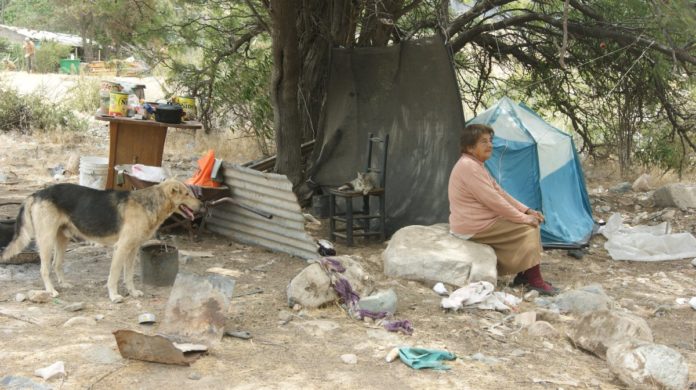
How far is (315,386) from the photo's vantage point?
4004mm

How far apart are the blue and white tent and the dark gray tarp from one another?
65 centimetres

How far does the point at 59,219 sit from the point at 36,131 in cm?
882

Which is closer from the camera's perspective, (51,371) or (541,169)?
(51,371)

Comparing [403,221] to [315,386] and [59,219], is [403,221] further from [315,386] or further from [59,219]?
[315,386]

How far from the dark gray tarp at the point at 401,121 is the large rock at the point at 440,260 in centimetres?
142

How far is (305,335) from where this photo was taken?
488cm

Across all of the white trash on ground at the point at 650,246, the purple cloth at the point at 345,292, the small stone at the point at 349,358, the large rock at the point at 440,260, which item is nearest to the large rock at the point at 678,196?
the white trash on ground at the point at 650,246

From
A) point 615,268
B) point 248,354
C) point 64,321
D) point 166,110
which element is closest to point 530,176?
point 615,268

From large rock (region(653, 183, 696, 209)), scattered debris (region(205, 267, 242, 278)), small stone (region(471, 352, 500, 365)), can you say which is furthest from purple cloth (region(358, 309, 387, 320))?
large rock (region(653, 183, 696, 209))

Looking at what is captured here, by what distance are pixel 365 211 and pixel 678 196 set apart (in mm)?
4322

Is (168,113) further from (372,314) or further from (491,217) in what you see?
(372,314)

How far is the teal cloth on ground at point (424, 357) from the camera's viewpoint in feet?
14.2

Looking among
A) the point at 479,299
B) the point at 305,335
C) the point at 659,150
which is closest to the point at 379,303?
the point at 305,335

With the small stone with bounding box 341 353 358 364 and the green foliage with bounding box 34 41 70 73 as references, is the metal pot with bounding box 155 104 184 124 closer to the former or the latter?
the small stone with bounding box 341 353 358 364
